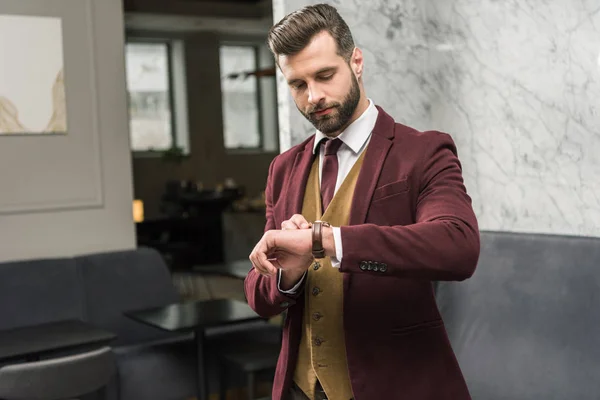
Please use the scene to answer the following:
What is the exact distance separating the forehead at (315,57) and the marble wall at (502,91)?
55.5 inches

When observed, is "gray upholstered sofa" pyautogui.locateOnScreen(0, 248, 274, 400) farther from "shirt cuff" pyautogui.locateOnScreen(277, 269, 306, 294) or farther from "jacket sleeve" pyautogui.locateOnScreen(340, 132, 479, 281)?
"jacket sleeve" pyautogui.locateOnScreen(340, 132, 479, 281)

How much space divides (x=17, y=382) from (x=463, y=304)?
1789 mm

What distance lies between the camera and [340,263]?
1.37 metres

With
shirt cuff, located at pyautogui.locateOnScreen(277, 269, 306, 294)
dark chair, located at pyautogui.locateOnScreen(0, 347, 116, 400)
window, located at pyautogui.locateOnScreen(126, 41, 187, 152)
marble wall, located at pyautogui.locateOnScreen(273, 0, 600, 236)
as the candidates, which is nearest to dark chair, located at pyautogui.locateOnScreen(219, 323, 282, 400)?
dark chair, located at pyautogui.locateOnScreen(0, 347, 116, 400)

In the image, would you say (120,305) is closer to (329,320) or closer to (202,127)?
(329,320)

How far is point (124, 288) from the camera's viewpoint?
16.0 ft

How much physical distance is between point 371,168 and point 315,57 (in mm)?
257

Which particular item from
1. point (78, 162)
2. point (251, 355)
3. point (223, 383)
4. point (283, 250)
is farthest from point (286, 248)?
point (78, 162)

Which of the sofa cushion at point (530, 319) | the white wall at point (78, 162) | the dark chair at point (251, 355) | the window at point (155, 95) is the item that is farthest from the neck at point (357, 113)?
the window at point (155, 95)

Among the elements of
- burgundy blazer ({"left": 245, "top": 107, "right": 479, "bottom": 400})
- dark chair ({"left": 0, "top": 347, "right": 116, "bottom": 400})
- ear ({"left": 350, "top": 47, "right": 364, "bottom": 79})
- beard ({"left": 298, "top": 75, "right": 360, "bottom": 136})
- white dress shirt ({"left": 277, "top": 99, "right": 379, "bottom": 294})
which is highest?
ear ({"left": 350, "top": 47, "right": 364, "bottom": 79})

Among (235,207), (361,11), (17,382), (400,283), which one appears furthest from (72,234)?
(235,207)

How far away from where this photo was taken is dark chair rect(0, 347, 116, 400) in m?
2.92

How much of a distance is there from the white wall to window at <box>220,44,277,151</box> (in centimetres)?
735

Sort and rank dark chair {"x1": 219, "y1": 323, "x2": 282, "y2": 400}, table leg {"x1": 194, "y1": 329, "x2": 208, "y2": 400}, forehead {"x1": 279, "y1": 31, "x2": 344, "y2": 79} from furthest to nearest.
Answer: table leg {"x1": 194, "y1": 329, "x2": 208, "y2": 400}
dark chair {"x1": 219, "y1": 323, "x2": 282, "y2": 400}
forehead {"x1": 279, "y1": 31, "x2": 344, "y2": 79}
